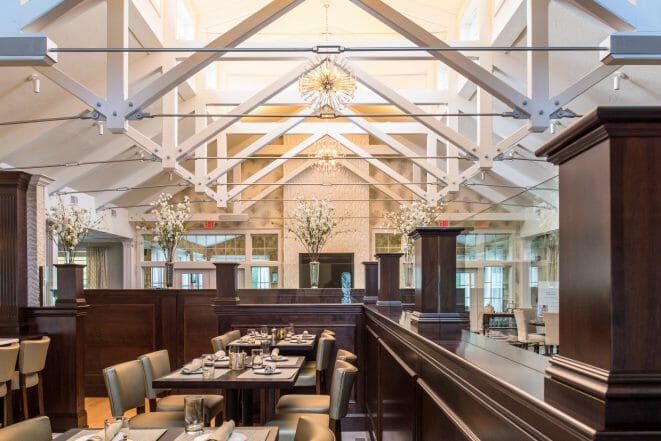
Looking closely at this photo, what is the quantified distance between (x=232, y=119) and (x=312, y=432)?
8.95 m

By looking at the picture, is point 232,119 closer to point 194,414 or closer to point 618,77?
point 618,77

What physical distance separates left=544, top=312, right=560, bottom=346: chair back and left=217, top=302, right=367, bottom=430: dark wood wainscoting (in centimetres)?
467

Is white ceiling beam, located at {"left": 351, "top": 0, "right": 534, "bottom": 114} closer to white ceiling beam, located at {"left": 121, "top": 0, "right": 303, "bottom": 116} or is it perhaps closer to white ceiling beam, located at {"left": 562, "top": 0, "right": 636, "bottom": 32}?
white ceiling beam, located at {"left": 121, "top": 0, "right": 303, "bottom": 116}

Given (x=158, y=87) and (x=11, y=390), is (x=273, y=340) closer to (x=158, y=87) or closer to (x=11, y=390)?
(x=11, y=390)

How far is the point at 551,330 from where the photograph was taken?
2529mm

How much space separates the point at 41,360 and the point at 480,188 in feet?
41.9

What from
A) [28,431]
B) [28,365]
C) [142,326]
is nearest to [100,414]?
[142,326]

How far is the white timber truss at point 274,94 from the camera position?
7602 mm

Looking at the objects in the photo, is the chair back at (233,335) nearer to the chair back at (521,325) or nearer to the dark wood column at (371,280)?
the dark wood column at (371,280)

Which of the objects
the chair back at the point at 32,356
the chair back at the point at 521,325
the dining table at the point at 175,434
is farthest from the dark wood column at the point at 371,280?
the dining table at the point at 175,434

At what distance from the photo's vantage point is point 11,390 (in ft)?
20.5

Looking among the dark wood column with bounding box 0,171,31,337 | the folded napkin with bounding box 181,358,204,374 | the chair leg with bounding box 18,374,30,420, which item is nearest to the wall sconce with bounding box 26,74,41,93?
the dark wood column with bounding box 0,171,31,337

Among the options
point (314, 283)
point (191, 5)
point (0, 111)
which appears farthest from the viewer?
point (191, 5)

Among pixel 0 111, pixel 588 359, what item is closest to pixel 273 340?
pixel 588 359
